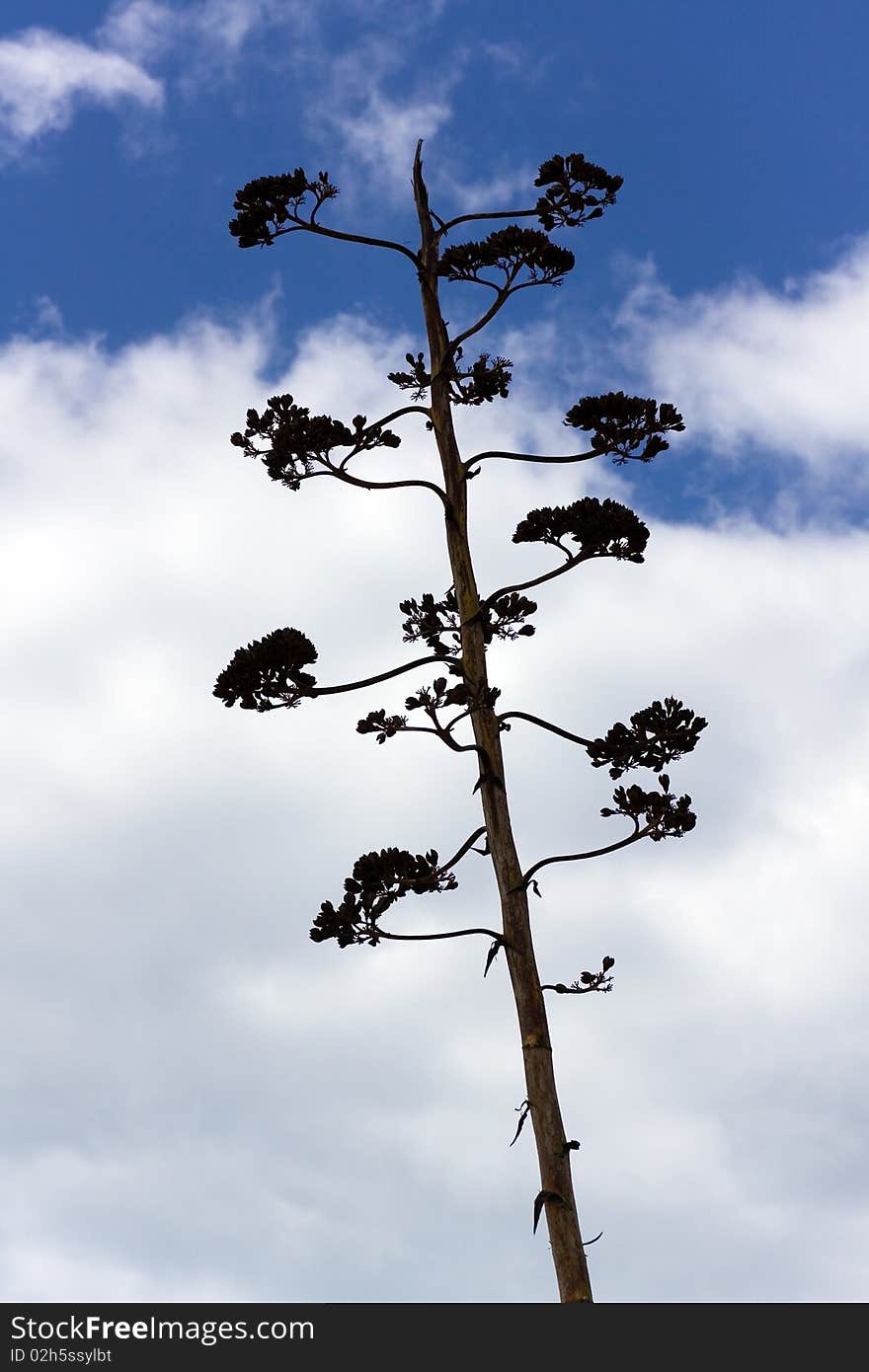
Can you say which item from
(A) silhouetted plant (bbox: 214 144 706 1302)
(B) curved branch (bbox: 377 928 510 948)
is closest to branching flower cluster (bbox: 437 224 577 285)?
(A) silhouetted plant (bbox: 214 144 706 1302)

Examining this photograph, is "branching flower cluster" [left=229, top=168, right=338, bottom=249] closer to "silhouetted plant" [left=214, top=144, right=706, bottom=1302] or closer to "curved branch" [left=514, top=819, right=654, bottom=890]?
"silhouetted plant" [left=214, top=144, right=706, bottom=1302]

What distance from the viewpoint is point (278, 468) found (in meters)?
12.0

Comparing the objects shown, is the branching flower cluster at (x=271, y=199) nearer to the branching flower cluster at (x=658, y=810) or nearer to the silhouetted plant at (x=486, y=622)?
the silhouetted plant at (x=486, y=622)

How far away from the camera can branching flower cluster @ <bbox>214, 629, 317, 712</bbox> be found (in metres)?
11.2

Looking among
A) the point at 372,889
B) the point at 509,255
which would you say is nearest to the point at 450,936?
the point at 372,889

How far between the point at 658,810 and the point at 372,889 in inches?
89.6

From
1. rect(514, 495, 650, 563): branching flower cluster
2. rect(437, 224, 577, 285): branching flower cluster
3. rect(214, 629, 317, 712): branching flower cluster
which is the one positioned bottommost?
rect(214, 629, 317, 712): branching flower cluster

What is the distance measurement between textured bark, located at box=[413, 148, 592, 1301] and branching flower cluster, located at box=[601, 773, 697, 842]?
2.99ft

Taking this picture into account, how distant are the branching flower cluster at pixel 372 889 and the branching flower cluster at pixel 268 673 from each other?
4.70ft

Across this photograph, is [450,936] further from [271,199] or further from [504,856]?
[271,199]

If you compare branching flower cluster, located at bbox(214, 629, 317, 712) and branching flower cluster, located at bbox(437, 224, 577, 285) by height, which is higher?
branching flower cluster, located at bbox(437, 224, 577, 285)

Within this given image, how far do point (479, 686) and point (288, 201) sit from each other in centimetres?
457
